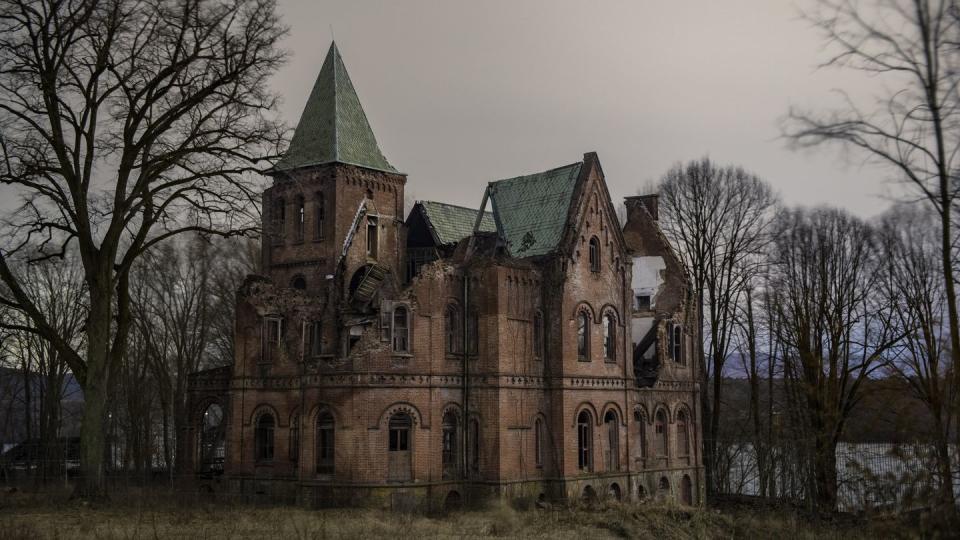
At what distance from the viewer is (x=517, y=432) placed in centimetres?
2859

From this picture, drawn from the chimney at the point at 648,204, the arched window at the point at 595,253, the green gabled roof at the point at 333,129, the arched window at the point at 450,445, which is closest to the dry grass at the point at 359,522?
the arched window at the point at 450,445

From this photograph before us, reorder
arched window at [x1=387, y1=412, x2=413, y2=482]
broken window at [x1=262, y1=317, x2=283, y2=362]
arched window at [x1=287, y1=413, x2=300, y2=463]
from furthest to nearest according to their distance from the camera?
broken window at [x1=262, y1=317, x2=283, y2=362]
arched window at [x1=287, y1=413, x2=300, y2=463]
arched window at [x1=387, y1=412, x2=413, y2=482]

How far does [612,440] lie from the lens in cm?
3161

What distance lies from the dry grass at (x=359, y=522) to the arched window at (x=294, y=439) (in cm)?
394

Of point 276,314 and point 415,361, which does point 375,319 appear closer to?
point 415,361

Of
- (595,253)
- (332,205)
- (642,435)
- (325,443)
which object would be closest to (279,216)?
(332,205)

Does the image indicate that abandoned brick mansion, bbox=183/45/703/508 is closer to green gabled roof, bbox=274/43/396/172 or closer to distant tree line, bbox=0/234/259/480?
green gabled roof, bbox=274/43/396/172

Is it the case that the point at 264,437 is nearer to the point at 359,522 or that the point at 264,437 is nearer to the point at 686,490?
the point at 359,522

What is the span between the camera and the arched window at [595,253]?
31812 mm

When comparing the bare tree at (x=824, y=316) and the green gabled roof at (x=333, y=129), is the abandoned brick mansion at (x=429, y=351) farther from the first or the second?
the bare tree at (x=824, y=316)

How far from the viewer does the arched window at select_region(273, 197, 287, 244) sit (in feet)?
104

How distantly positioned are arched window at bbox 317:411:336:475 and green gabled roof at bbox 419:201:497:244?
351 inches

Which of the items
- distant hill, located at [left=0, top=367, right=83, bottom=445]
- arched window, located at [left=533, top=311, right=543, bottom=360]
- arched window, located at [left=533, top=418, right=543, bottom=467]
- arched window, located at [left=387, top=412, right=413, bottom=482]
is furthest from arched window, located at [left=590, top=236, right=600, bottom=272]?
distant hill, located at [left=0, top=367, right=83, bottom=445]

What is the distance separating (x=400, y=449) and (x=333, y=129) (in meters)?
11.9
